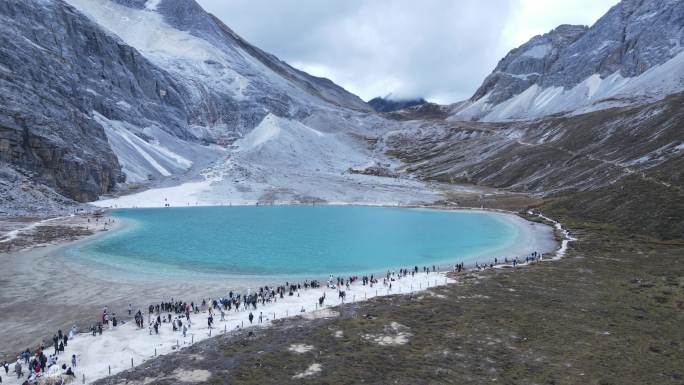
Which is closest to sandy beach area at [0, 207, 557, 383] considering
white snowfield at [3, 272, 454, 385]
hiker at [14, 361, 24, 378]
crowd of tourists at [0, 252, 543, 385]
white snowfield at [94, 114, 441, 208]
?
white snowfield at [3, 272, 454, 385]

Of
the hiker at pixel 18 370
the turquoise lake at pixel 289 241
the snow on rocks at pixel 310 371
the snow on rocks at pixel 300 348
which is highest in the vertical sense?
the turquoise lake at pixel 289 241

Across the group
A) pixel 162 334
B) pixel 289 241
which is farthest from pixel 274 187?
pixel 162 334

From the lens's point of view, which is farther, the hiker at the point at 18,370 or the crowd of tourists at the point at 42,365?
the hiker at the point at 18,370

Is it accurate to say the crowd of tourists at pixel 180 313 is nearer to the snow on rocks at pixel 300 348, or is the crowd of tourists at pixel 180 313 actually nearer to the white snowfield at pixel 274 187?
the snow on rocks at pixel 300 348

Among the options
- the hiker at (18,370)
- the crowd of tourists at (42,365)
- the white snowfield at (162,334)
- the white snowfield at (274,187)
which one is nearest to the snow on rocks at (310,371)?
the white snowfield at (162,334)

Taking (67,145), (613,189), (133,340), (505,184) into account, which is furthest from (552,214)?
(67,145)

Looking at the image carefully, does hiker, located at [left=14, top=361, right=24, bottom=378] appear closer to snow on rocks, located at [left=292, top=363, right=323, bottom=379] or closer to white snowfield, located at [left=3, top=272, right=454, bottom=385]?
white snowfield, located at [left=3, top=272, right=454, bottom=385]

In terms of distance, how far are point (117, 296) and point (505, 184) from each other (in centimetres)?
12593

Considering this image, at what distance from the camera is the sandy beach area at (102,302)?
112 feet

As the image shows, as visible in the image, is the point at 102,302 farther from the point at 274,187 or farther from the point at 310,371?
the point at 274,187

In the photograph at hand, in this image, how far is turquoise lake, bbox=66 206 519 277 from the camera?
62.6 m

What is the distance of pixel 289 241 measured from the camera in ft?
261

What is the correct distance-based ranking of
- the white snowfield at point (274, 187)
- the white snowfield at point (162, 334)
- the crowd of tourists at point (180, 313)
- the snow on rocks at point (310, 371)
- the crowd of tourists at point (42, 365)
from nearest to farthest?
the snow on rocks at point (310, 371) < the crowd of tourists at point (42, 365) < the crowd of tourists at point (180, 313) < the white snowfield at point (162, 334) < the white snowfield at point (274, 187)

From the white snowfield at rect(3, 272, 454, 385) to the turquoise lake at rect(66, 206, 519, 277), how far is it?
463 inches
